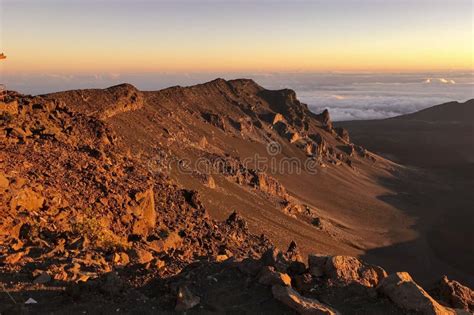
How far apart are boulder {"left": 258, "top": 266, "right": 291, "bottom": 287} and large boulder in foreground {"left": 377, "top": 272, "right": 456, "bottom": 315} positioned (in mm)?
1594

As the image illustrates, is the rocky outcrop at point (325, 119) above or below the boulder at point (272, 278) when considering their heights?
below

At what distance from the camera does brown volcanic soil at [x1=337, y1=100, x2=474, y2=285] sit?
120ft

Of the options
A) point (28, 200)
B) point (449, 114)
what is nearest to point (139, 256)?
point (28, 200)

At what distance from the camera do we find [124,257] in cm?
985

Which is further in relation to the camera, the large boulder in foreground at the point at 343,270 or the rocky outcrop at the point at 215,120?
the rocky outcrop at the point at 215,120

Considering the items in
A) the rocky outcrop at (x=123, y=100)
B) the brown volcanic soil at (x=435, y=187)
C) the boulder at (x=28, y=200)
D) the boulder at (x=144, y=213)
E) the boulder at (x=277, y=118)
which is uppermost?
the rocky outcrop at (x=123, y=100)

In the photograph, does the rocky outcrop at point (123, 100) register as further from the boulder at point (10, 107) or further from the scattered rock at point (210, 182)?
the boulder at point (10, 107)

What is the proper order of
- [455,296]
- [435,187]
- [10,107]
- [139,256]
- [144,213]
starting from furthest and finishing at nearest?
1. [435,187]
2. [10,107]
3. [144,213]
4. [139,256]
5. [455,296]

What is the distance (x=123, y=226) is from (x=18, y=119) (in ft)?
19.2

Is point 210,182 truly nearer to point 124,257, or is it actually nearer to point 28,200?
point 28,200

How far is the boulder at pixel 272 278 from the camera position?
312 inches

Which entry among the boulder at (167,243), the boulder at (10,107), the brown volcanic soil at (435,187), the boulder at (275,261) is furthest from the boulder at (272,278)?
the brown volcanic soil at (435,187)

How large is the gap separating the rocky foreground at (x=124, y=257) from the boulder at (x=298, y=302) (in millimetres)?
18

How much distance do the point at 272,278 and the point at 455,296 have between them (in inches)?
148
